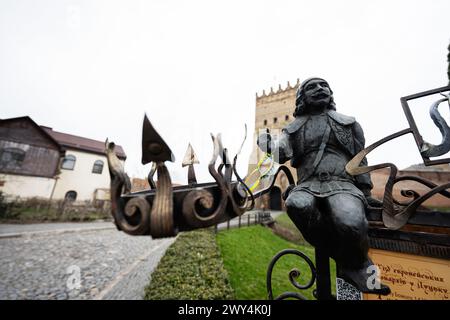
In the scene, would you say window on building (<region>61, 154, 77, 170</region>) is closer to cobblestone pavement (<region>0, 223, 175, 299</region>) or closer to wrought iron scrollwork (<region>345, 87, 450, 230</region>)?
cobblestone pavement (<region>0, 223, 175, 299</region>)

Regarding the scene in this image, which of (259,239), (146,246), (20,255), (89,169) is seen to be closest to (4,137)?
(89,169)

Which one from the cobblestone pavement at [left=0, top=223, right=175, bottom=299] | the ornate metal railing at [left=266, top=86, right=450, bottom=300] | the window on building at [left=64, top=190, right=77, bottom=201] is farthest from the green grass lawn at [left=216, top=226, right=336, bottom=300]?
the window on building at [left=64, top=190, right=77, bottom=201]

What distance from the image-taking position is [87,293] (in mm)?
4930

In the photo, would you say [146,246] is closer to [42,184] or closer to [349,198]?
[349,198]

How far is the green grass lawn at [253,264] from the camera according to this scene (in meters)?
5.04

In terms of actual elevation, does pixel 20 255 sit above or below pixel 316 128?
below

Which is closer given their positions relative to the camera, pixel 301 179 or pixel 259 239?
pixel 301 179

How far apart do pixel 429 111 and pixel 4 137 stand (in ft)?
84.9

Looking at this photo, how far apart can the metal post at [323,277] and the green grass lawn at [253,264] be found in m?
4.00

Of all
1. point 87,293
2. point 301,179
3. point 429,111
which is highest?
point 429,111

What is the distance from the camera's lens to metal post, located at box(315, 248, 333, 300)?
1230mm

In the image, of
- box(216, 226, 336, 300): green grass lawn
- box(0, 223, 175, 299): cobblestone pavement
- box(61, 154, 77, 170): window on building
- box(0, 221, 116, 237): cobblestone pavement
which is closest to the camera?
box(0, 223, 175, 299): cobblestone pavement

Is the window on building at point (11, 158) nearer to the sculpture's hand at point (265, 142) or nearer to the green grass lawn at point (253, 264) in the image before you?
the green grass lawn at point (253, 264)

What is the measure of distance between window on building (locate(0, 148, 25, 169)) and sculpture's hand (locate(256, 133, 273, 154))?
24.4 meters
